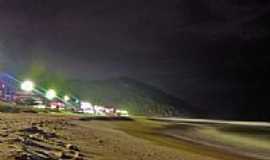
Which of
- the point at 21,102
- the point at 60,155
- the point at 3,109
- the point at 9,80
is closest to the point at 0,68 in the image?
the point at 9,80

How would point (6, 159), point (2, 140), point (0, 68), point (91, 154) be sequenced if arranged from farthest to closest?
point (0, 68) → point (91, 154) → point (2, 140) → point (6, 159)

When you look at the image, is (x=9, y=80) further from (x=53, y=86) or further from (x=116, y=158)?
(x=116, y=158)

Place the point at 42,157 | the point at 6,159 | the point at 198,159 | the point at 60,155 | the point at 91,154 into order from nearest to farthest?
the point at 6,159 < the point at 42,157 < the point at 60,155 < the point at 91,154 < the point at 198,159

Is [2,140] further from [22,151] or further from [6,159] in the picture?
[6,159]

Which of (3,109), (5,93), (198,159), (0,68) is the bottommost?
(198,159)

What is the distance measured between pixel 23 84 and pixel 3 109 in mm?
69129

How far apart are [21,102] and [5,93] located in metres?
8.94

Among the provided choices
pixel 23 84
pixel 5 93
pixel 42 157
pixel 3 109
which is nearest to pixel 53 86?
pixel 23 84

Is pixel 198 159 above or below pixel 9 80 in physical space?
below

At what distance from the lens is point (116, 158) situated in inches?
766

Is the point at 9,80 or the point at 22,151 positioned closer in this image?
the point at 22,151

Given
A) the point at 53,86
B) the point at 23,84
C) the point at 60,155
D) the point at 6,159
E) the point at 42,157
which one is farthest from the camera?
the point at 53,86

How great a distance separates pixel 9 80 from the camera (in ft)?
399

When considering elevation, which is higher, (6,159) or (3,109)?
(3,109)
